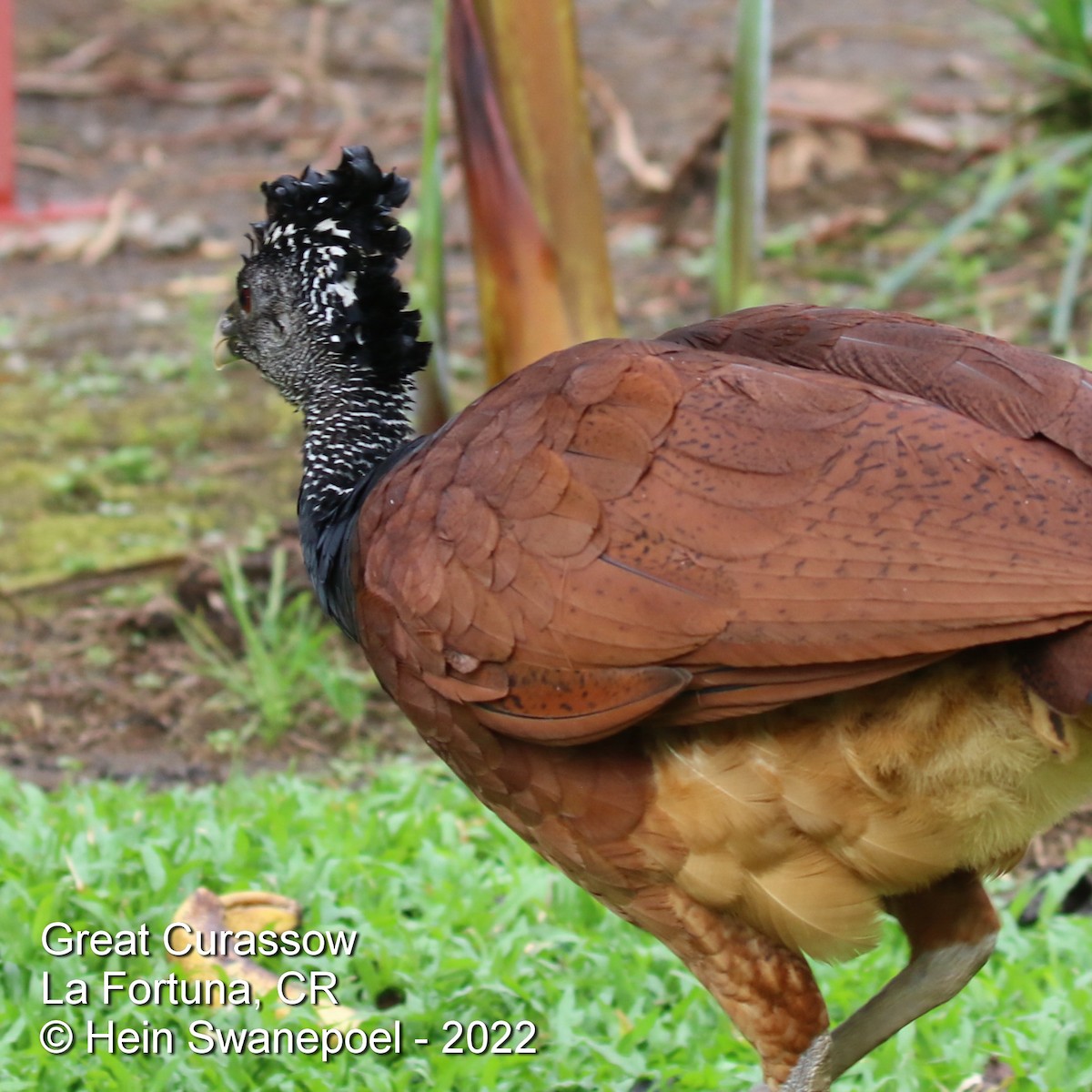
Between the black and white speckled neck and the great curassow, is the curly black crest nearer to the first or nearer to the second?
the black and white speckled neck

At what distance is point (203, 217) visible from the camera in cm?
955

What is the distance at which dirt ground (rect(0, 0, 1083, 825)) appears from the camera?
5496mm

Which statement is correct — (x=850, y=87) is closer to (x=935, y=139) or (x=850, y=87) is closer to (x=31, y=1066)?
(x=935, y=139)

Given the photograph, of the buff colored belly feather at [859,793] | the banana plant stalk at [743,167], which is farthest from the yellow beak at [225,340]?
the banana plant stalk at [743,167]

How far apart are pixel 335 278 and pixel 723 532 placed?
1.32 metres

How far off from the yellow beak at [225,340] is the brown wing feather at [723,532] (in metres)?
0.98

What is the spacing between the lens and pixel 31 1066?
3248 millimetres

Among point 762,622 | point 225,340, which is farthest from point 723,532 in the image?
point 225,340

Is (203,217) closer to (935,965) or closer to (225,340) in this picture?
(225,340)

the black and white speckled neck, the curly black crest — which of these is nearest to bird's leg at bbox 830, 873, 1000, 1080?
the black and white speckled neck

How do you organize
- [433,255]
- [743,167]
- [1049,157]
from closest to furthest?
[433,255], [743,167], [1049,157]

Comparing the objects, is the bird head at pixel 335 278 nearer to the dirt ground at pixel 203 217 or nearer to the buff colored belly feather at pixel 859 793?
the buff colored belly feather at pixel 859 793

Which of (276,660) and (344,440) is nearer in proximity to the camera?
(344,440)

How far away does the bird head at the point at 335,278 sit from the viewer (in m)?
3.69
